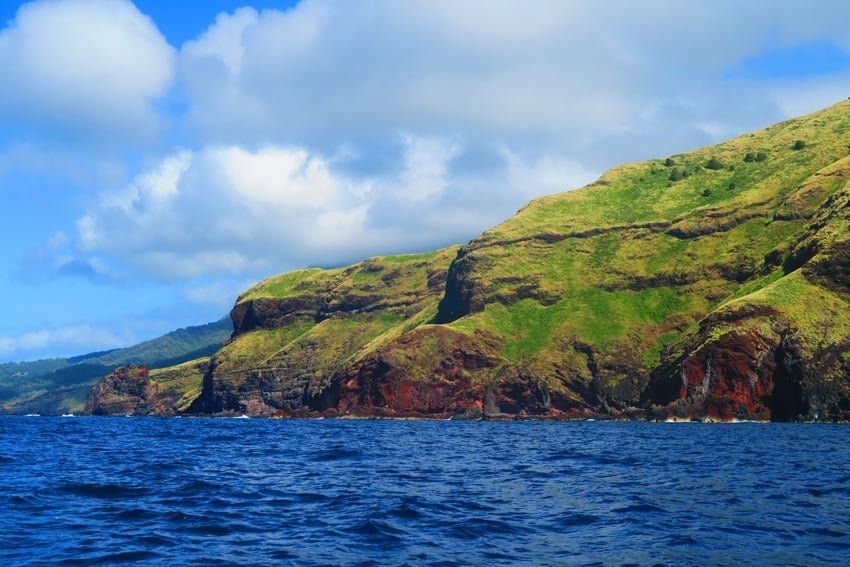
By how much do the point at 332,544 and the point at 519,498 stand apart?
12.1m

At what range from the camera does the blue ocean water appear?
22312 millimetres

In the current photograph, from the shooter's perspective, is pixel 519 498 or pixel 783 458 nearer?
pixel 519 498

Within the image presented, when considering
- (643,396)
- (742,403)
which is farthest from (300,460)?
(643,396)

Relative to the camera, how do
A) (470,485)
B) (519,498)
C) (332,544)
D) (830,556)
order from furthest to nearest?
(470,485) < (519,498) < (332,544) < (830,556)

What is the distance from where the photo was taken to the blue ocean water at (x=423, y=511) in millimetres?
22312

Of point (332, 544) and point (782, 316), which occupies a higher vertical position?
point (782, 316)

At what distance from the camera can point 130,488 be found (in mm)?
35125

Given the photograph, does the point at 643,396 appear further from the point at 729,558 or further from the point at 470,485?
the point at 729,558

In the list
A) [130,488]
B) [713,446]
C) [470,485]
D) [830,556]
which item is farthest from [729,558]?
[713,446]

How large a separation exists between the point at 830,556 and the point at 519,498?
14187 mm

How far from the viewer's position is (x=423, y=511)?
2978 cm

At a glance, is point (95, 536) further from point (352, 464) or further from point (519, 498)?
point (352, 464)

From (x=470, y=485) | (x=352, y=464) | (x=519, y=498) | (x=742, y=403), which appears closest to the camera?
(x=519, y=498)

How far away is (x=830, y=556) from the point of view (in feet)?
70.0
